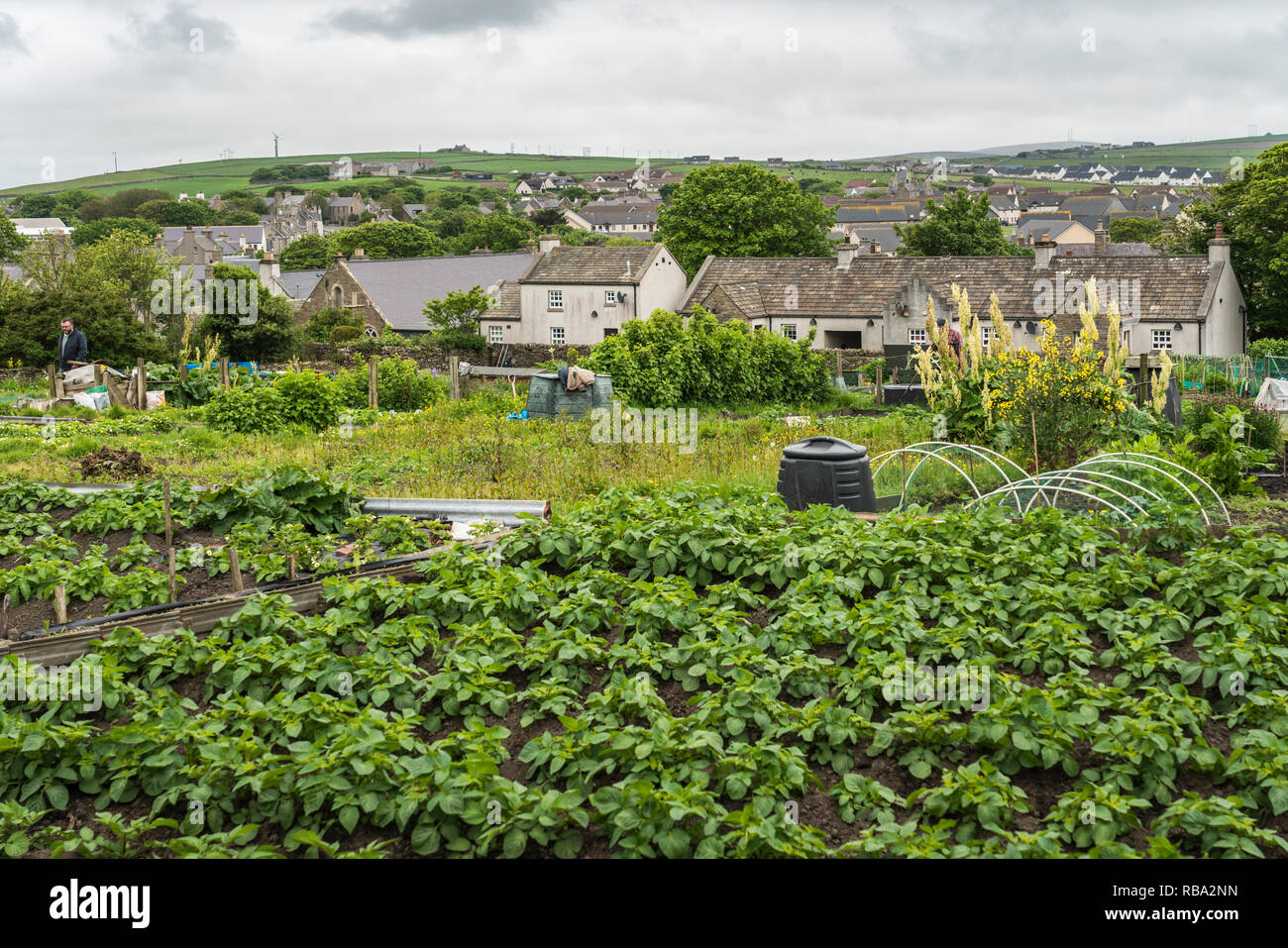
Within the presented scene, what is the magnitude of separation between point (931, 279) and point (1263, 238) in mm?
13340

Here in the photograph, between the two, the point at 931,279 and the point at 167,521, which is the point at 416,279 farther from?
the point at 167,521

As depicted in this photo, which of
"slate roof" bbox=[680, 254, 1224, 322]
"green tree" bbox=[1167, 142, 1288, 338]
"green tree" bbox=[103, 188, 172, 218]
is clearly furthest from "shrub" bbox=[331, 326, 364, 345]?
"green tree" bbox=[103, 188, 172, 218]

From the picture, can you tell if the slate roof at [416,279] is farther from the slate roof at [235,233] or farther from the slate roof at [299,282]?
the slate roof at [235,233]

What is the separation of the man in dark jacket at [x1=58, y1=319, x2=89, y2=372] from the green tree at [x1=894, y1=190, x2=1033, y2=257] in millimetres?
41554

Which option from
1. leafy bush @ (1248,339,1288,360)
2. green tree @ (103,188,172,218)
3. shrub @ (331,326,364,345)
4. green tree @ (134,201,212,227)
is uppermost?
green tree @ (103,188,172,218)

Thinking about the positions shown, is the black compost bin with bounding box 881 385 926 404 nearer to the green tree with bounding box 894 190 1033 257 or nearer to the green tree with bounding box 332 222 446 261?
the green tree with bounding box 894 190 1033 257

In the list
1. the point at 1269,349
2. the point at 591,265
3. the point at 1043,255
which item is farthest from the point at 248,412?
the point at 591,265

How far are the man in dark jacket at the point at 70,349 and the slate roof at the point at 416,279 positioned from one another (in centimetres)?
3207

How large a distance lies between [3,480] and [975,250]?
50.9 meters

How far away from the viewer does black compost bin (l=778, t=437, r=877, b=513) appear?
1088 centimetres

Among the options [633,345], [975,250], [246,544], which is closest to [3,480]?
[246,544]

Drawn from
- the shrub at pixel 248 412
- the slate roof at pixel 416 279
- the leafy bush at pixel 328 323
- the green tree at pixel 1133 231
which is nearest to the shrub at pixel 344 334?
the leafy bush at pixel 328 323
